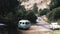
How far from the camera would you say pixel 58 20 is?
19.9m

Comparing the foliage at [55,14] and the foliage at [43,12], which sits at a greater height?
the foliage at [43,12]

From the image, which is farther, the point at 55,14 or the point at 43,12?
the point at 43,12

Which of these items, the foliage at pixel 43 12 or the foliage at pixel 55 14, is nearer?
the foliage at pixel 55 14

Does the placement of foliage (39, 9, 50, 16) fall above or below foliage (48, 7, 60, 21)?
above

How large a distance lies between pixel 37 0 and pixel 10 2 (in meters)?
18.5

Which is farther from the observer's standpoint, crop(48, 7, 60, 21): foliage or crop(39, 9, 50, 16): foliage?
crop(39, 9, 50, 16): foliage

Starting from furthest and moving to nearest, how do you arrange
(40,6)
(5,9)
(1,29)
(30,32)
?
(40,6)
(30,32)
(1,29)
(5,9)

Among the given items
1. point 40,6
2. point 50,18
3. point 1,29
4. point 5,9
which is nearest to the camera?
point 5,9

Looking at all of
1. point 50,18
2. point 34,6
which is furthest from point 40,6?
point 50,18

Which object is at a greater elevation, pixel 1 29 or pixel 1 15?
pixel 1 15

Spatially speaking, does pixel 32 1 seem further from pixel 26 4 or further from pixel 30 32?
pixel 30 32

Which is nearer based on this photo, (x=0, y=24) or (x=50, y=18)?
(x=0, y=24)

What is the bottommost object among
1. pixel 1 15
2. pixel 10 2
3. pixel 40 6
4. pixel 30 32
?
pixel 30 32

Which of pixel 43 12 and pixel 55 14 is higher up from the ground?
pixel 43 12
